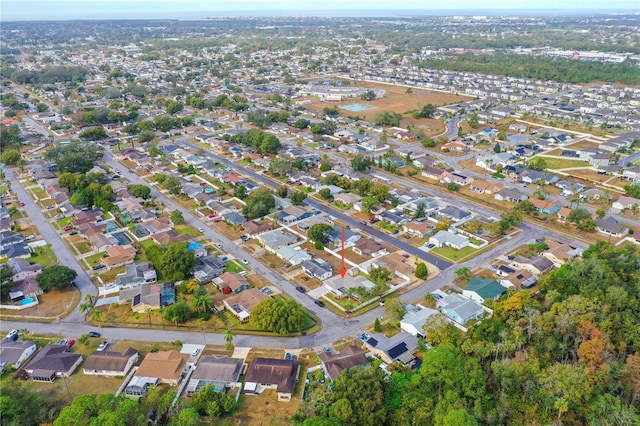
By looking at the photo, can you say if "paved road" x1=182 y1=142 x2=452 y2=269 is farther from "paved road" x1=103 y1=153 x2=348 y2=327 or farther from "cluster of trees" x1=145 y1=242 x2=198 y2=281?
"cluster of trees" x1=145 y1=242 x2=198 y2=281

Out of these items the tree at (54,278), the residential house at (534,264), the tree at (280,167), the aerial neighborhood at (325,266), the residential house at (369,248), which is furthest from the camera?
the tree at (280,167)

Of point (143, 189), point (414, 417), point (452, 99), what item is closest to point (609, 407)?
point (414, 417)

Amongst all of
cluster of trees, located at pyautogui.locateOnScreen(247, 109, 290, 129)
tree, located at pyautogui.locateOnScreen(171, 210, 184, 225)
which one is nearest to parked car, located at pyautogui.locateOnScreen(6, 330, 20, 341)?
tree, located at pyautogui.locateOnScreen(171, 210, 184, 225)

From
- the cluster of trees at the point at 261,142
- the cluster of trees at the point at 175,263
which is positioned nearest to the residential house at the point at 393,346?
the cluster of trees at the point at 175,263

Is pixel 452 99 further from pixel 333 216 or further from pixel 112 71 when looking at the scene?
pixel 112 71

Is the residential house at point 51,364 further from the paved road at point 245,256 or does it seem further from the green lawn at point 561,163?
the green lawn at point 561,163

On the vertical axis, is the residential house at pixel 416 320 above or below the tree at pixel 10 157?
above
